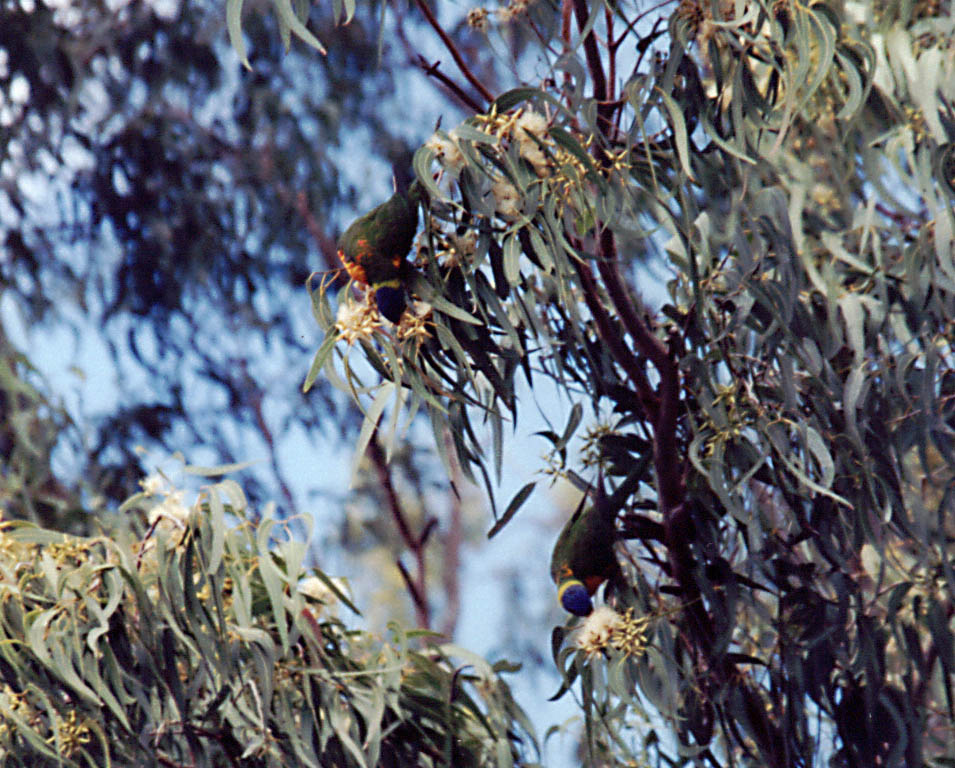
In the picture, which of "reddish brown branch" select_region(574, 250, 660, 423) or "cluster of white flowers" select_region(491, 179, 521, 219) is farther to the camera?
"reddish brown branch" select_region(574, 250, 660, 423)

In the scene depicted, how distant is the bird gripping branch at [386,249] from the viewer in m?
1.01

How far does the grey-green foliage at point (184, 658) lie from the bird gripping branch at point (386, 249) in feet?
0.98

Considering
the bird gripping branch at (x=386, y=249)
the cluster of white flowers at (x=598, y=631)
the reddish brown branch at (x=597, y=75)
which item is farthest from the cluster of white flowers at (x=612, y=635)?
the reddish brown branch at (x=597, y=75)

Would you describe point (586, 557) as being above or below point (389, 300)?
below

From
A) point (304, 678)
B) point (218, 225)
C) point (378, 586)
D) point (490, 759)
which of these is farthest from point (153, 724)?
point (378, 586)

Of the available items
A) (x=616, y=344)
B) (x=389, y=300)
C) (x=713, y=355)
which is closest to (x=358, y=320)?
(x=389, y=300)

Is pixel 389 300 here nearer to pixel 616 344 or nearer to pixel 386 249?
pixel 386 249

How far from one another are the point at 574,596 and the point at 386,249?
0.37 meters

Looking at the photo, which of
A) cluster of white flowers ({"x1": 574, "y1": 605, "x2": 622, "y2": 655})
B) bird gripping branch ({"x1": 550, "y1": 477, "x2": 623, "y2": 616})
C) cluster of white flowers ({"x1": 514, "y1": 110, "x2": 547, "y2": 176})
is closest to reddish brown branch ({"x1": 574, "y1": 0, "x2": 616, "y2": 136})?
cluster of white flowers ({"x1": 514, "y1": 110, "x2": 547, "y2": 176})

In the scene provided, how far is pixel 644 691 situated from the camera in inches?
42.9

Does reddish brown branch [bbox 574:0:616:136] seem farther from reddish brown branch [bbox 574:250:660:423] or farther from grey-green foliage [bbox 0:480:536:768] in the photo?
grey-green foliage [bbox 0:480:536:768]

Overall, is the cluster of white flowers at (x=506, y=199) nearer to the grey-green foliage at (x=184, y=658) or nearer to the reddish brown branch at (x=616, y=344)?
the reddish brown branch at (x=616, y=344)

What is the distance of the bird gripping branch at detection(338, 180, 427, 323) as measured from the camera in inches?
39.9

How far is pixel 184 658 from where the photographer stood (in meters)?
1.24
